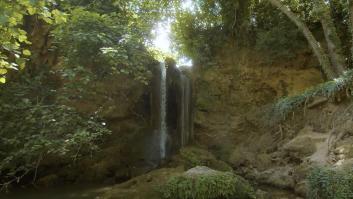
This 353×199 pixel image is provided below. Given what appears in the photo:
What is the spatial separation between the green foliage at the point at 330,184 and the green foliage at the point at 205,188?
145 centimetres

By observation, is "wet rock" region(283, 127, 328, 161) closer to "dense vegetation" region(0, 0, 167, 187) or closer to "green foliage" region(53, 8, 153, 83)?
"dense vegetation" region(0, 0, 167, 187)

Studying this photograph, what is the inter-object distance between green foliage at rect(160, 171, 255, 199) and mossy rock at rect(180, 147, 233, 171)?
9.09 feet

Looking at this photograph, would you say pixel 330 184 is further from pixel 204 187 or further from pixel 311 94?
pixel 311 94

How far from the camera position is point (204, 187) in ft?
24.7

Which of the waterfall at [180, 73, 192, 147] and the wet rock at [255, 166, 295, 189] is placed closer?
the wet rock at [255, 166, 295, 189]

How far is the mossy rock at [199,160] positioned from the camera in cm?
1073

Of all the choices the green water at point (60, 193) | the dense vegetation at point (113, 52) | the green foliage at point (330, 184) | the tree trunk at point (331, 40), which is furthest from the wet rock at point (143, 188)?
the tree trunk at point (331, 40)

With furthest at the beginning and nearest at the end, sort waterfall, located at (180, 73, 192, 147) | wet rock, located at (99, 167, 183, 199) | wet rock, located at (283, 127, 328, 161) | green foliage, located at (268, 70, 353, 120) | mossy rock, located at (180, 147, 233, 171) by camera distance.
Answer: waterfall, located at (180, 73, 192, 147) < mossy rock, located at (180, 147, 233, 171) < wet rock, located at (283, 127, 328, 161) < green foliage, located at (268, 70, 353, 120) < wet rock, located at (99, 167, 183, 199)

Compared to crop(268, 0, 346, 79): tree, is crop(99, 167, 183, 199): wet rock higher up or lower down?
lower down

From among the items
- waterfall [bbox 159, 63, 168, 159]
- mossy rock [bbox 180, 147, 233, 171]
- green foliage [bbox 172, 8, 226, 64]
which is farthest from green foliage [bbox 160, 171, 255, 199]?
green foliage [bbox 172, 8, 226, 64]

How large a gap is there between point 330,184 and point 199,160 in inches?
188

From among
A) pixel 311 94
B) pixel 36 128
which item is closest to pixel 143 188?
pixel 36 128

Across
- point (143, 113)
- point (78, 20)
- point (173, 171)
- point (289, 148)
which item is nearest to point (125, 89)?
point (143, 113)

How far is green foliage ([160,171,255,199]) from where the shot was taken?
7527 mm
